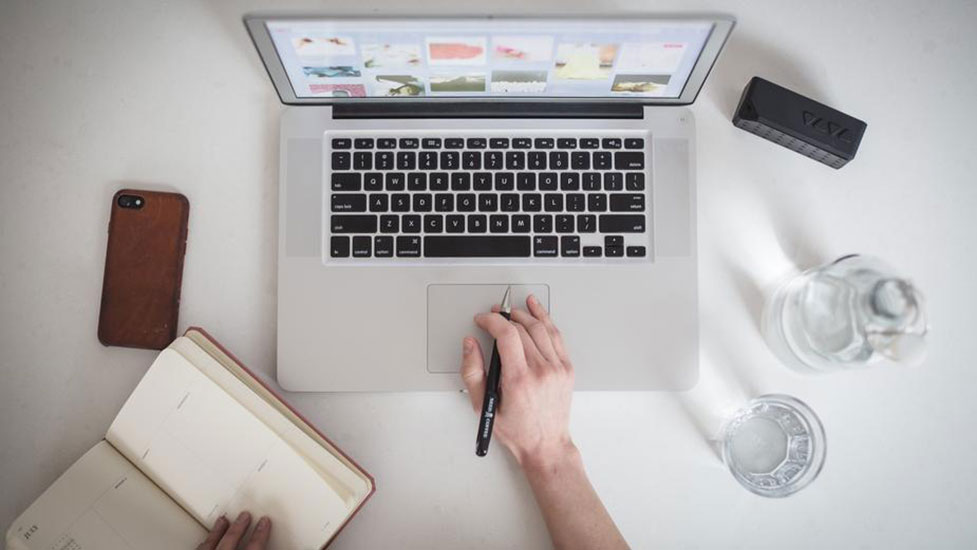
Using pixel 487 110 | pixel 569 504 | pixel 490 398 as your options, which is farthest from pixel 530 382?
pixel 487 110

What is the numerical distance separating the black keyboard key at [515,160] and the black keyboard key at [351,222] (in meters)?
0.19

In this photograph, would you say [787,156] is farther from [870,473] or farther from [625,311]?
[870,473]

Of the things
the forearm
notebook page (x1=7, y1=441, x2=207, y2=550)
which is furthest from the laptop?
notebook page (x1=7, y1=441, x2=207, y2=550)

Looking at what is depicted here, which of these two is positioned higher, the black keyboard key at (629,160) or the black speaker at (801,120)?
the black speaker at (801,120)

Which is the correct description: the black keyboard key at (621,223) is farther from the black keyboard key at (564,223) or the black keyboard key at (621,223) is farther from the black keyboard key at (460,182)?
the black keyboard key at (460,182)

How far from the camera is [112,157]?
842 millimetres

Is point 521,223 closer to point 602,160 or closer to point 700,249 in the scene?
point 602,160

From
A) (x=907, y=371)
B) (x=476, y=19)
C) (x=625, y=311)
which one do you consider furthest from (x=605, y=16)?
(x=907, y=371)

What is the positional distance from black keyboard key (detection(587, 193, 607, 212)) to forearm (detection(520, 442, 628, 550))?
0.32m

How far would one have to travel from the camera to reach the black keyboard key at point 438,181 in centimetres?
80

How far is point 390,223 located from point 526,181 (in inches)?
7.5

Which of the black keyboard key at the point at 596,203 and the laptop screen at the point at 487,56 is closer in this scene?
the laptop screen at the point at 487,56

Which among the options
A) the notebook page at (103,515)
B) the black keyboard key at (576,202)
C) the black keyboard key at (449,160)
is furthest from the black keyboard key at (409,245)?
the notebook page at (103,515)

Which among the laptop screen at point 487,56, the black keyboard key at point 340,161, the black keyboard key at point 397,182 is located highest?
the laptop screen at point 487,56
